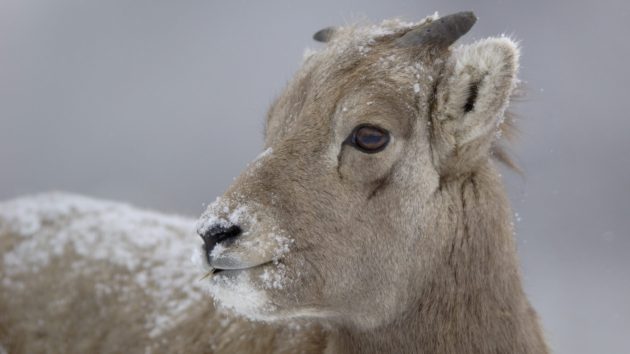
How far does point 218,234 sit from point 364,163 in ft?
3.03

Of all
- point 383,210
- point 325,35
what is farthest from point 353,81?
point 325,35

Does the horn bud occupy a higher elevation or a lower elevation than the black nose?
higher

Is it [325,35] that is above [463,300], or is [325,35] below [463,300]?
above

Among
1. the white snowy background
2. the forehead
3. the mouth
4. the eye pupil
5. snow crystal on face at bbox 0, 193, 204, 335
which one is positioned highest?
the white snowy background

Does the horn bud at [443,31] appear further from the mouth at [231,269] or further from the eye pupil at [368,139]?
the mouth at [231,269]

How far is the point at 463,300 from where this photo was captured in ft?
16.2

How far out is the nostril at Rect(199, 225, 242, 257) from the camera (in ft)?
14.4

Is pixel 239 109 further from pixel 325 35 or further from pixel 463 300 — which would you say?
pixel 463 300

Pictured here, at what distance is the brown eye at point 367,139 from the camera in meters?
4.65

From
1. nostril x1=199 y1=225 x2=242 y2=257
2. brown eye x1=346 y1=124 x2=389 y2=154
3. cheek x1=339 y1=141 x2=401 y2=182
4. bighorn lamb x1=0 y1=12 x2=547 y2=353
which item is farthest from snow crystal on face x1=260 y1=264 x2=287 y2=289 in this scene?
brown eye x1=346 y1=124 x2=389 y2=154

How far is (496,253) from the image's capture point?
16.5 feet

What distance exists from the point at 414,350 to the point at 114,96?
1579 inches

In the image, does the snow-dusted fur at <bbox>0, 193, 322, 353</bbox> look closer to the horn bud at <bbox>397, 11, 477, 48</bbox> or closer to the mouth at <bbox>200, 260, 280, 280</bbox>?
the mouth at <bbox>200, 260, 280, 280</bbox>

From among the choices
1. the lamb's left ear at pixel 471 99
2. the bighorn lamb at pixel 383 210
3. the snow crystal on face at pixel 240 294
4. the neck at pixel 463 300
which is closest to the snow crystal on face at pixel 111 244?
the bighorn lamb at pixel 383 210
